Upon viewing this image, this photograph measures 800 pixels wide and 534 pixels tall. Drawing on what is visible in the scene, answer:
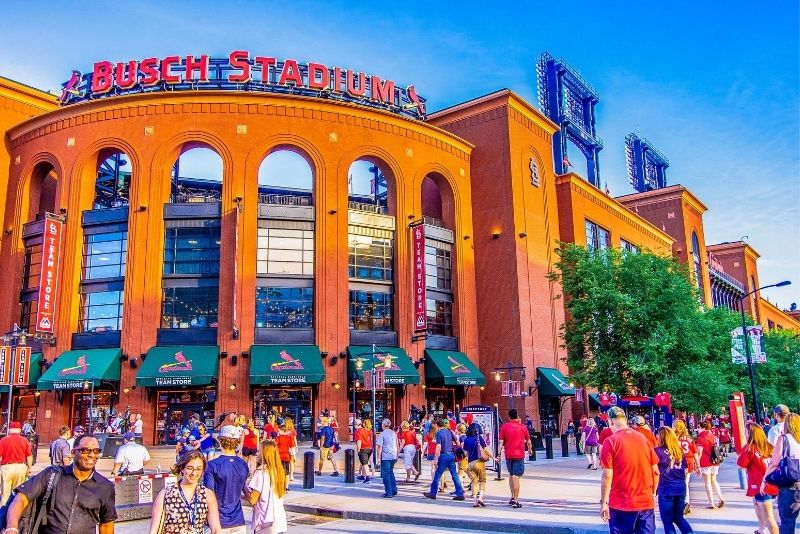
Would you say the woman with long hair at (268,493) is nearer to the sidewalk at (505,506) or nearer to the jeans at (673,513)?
the jeans at (673,513)

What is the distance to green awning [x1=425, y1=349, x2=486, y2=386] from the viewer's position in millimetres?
37688

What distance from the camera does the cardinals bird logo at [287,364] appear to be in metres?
33.7

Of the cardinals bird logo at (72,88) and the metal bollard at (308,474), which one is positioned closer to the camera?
the metal bollard at (308,474)

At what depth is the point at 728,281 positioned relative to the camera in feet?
265

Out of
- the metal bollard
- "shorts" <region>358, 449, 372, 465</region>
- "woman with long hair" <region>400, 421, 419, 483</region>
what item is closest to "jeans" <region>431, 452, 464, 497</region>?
"woman with long hair" <region>400, 421, 419, 483</region>

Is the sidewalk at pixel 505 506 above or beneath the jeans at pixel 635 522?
beneath

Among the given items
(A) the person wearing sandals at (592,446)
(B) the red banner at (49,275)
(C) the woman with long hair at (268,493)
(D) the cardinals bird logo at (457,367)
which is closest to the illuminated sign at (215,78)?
(B) the red banner at (49,275)

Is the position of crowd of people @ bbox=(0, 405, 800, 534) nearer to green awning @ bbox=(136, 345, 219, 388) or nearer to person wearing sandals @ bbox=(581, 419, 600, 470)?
person wearing sandals @ bbox=(581, 419, 600, 470)

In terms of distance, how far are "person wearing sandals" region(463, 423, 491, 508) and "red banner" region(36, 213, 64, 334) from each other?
26230mm

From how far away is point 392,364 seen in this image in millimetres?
35375

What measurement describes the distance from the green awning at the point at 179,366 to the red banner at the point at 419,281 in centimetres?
1079

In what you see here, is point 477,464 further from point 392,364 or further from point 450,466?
point 392,364

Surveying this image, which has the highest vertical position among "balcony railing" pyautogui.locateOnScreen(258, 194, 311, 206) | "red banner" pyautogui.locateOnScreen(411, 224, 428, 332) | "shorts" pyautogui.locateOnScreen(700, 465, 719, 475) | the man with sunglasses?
"balcony railing" pyautogui.locateOnScreen(258, 194, 311, 206)

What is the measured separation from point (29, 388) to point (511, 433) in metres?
29.5
